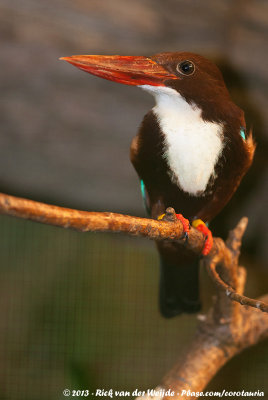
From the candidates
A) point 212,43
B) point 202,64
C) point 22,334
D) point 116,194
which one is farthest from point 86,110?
point 22,334

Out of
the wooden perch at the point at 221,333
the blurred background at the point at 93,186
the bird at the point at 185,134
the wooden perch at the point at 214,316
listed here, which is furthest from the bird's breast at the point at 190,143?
the blurred background at the point at 93,186

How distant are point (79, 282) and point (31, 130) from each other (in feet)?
2.52

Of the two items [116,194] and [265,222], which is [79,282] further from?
[265,222]

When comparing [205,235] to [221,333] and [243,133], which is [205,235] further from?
[221,333]

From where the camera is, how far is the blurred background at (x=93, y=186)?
1360mm

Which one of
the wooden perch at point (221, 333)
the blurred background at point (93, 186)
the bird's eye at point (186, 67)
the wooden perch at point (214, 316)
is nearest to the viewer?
the wooden perch at point (214, 316)

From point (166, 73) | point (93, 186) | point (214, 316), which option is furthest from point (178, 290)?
point (93, 186)

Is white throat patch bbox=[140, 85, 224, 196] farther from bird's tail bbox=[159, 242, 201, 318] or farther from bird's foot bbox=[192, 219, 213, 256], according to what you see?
bird's tail bbox=[159, 242, 201, 318]

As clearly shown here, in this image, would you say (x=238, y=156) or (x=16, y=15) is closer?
(x=238, y=156)

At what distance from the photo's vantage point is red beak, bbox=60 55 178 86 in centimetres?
81

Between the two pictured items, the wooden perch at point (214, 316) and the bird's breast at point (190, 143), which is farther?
the bird's breast at point (190, 143)

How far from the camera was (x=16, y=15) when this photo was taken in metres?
1.38

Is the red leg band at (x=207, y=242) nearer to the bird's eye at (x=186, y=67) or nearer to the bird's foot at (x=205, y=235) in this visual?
the bird's foot at (x=205, y=235)

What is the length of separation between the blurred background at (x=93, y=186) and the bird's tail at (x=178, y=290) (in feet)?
0.78
